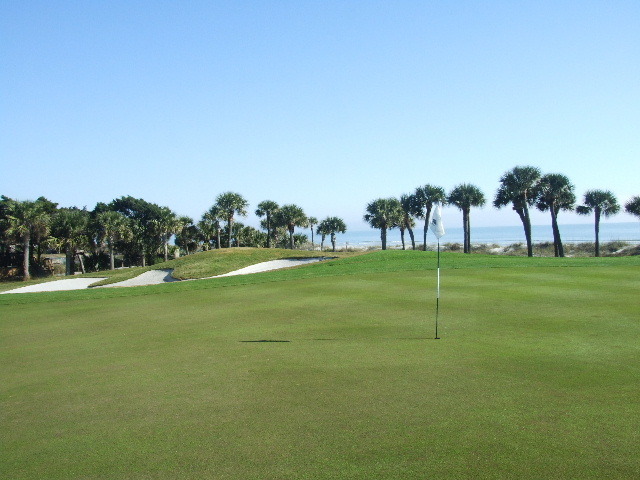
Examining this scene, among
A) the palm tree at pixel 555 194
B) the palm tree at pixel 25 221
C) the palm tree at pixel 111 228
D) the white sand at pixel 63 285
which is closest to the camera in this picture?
the white sand at pixel 63 285

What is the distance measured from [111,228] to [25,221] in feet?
37.3

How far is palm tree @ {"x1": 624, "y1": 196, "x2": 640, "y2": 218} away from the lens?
6219 cm

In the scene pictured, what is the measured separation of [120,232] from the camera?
66.9 meters

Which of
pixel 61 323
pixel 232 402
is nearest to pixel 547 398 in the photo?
pixel 232 402

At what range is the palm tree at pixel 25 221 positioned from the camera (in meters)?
55.1

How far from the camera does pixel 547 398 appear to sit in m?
6.11

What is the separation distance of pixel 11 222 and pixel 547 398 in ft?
207

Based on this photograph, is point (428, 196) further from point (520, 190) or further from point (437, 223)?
point (437, 223)

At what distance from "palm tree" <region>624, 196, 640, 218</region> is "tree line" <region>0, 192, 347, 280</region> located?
48.2 m

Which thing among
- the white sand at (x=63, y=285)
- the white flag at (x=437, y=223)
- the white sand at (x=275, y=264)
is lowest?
the white sand at (x=63, y=285)

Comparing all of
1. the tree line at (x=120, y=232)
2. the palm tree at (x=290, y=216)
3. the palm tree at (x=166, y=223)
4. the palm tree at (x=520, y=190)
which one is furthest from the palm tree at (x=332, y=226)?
the palm tree at (x=520, y=190)

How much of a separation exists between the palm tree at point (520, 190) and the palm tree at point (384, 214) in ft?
72.6

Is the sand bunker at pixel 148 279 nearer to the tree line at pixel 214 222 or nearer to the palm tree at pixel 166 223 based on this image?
the tree line at pixel 214 222

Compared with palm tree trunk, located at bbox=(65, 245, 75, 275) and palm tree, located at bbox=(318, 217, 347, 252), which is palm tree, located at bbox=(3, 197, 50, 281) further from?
palm tree, located at bbox=(318, 217, 347, 252)
